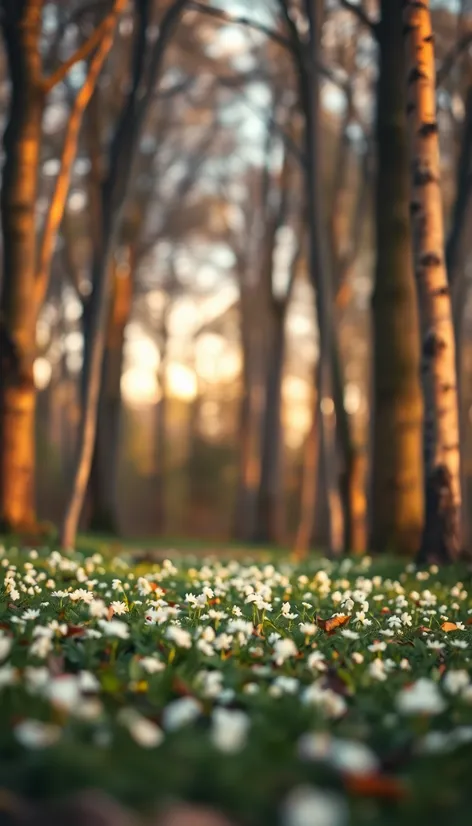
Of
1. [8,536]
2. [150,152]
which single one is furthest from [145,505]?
[8,536]

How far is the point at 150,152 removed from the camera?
1825 centimetres

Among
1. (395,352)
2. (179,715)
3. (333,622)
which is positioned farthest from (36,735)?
(395,352)

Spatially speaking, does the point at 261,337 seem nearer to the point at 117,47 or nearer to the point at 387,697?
the point at 117,47

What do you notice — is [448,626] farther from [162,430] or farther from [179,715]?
[162,430]

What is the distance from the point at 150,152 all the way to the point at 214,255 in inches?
222

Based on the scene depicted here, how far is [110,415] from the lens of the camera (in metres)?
16.7

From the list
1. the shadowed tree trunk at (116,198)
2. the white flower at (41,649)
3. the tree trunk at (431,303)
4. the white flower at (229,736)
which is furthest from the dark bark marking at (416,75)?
the white flower at (229,736)

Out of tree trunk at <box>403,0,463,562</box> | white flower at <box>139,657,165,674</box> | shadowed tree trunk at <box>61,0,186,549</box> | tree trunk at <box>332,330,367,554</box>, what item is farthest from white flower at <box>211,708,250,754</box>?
tree trunk at <box>332,330,367,554</box>

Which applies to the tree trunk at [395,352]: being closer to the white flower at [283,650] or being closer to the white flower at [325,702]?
the white flower at [283,650]

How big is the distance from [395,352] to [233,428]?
21.5m

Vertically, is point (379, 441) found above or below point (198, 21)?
below

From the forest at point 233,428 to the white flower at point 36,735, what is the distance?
0.01m

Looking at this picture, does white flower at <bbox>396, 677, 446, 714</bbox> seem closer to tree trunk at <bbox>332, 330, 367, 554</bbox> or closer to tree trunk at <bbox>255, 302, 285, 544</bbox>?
tree trunk at <bbox>332, 330, 367, 554</bbox>

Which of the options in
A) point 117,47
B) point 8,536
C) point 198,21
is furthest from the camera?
point 198,21
